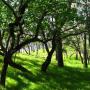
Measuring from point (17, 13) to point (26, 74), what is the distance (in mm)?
10392

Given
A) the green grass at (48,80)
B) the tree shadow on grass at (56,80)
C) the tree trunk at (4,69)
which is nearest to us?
the tree trunk at (4,69)

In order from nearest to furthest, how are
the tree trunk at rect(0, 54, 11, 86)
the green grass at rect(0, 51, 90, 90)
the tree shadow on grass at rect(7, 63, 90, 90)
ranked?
the tree trunk at rect(0, 54, 11, 86), the green grass at rect(0, 51, 90, 90), the tree shadow on grass at rect(7, 63, 90, 90)

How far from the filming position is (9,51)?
91.9 ft

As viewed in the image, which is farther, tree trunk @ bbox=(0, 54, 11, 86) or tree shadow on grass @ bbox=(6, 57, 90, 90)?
tree shadow on grass @ bbox=(6, 57, 90, 90)

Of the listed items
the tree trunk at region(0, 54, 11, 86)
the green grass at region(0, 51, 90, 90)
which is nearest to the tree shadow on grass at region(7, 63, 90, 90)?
the green grass at region(0, 51, 90, 90)

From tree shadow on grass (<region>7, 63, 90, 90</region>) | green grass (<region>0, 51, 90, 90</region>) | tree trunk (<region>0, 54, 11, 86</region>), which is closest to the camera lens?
tree trunk (<region>0, 54, 11, 86</region>)

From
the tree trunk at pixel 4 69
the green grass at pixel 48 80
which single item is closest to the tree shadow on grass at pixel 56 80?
the green grass at pixel 48 80

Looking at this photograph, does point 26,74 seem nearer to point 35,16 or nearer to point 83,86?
point 83,86

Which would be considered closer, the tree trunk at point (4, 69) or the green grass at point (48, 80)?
the tree trunk at point (4, 69)

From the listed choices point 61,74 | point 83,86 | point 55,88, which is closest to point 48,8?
point 55,88

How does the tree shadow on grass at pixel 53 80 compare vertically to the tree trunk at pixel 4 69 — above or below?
below

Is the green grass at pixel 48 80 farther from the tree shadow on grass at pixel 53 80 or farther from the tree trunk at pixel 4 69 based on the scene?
the tree trunk at pixel 4 69

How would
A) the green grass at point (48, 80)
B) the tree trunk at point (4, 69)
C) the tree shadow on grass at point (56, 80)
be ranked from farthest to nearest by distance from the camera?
the tree shadow on grass at point (56, 80)
the green grass at point (48, 80)
the tree trunk at point (4, 69)

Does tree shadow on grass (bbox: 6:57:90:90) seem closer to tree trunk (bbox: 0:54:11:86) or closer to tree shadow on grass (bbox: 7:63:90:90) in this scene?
tree shadow on grass (bbox: 7:63:90:90)
